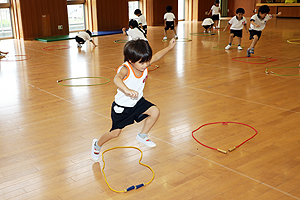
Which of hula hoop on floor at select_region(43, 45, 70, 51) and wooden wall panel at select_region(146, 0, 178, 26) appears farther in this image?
wooden wall panel at select_region(146, 0, 178, 26)

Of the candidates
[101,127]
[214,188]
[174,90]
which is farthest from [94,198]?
[174,90]

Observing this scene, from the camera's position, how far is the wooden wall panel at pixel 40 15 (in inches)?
501

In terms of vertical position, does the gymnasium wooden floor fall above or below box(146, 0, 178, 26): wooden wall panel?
below

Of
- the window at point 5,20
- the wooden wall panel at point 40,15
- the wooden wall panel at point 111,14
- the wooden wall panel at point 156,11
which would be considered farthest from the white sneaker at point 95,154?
the wooden wall panel at point 156,11

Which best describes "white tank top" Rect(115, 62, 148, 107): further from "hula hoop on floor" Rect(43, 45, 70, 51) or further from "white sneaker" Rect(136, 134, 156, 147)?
"hula hoop on floor" Rect(43, 45, 70, 51)

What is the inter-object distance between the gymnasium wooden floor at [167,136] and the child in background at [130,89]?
354mm

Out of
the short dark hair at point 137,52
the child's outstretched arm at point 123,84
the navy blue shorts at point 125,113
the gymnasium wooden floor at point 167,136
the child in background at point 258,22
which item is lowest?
the gymnasium wooden floor at point 167,136

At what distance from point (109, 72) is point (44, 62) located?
219 cm

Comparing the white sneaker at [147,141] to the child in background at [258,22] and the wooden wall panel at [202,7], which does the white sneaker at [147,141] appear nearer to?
the child in background at [258,22]

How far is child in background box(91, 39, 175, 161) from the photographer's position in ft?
8.47

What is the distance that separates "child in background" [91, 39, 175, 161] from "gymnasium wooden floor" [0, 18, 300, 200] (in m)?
0.35

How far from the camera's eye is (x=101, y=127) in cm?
376

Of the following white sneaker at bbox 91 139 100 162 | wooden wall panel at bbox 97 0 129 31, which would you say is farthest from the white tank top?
wooden wall panel at bbox 97 0 129 31

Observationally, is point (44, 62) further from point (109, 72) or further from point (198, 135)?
point (198, 135)
